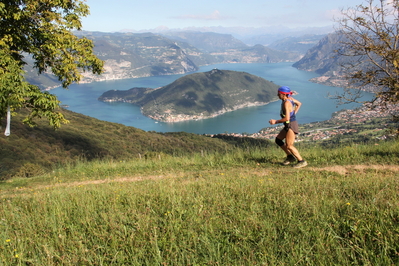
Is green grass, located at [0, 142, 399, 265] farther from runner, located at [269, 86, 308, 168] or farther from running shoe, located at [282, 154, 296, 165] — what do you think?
running shoe, located at [282, 154, 296, 165]

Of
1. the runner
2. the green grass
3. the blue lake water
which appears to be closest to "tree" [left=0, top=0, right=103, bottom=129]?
the green grass

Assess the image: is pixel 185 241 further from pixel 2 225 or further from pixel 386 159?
pixel 386 159

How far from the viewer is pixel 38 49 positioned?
25.3ft

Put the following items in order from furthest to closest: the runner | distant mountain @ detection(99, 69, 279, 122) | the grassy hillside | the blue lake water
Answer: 1. distant mountain @ detection(99, 69, 279, 122)
2. the blue lake water
3. the grassy hillside
4. the runner

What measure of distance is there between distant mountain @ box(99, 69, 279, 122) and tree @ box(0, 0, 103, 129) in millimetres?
123271

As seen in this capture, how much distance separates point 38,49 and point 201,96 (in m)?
157

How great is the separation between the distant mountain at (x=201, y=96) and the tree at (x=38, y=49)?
404 ft

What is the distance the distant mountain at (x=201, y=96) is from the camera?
475ft

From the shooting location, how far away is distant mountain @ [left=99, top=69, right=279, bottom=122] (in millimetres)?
144875

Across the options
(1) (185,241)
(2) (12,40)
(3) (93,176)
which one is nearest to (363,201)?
(1) (185,241)

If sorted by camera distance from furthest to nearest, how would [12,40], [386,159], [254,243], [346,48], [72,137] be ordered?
[72,137] → [346,48] → [12,40] → [386,159] → [254,243]

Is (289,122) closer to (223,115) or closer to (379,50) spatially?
(379,50)

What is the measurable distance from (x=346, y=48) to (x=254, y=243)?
8.31 m

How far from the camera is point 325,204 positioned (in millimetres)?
3254
